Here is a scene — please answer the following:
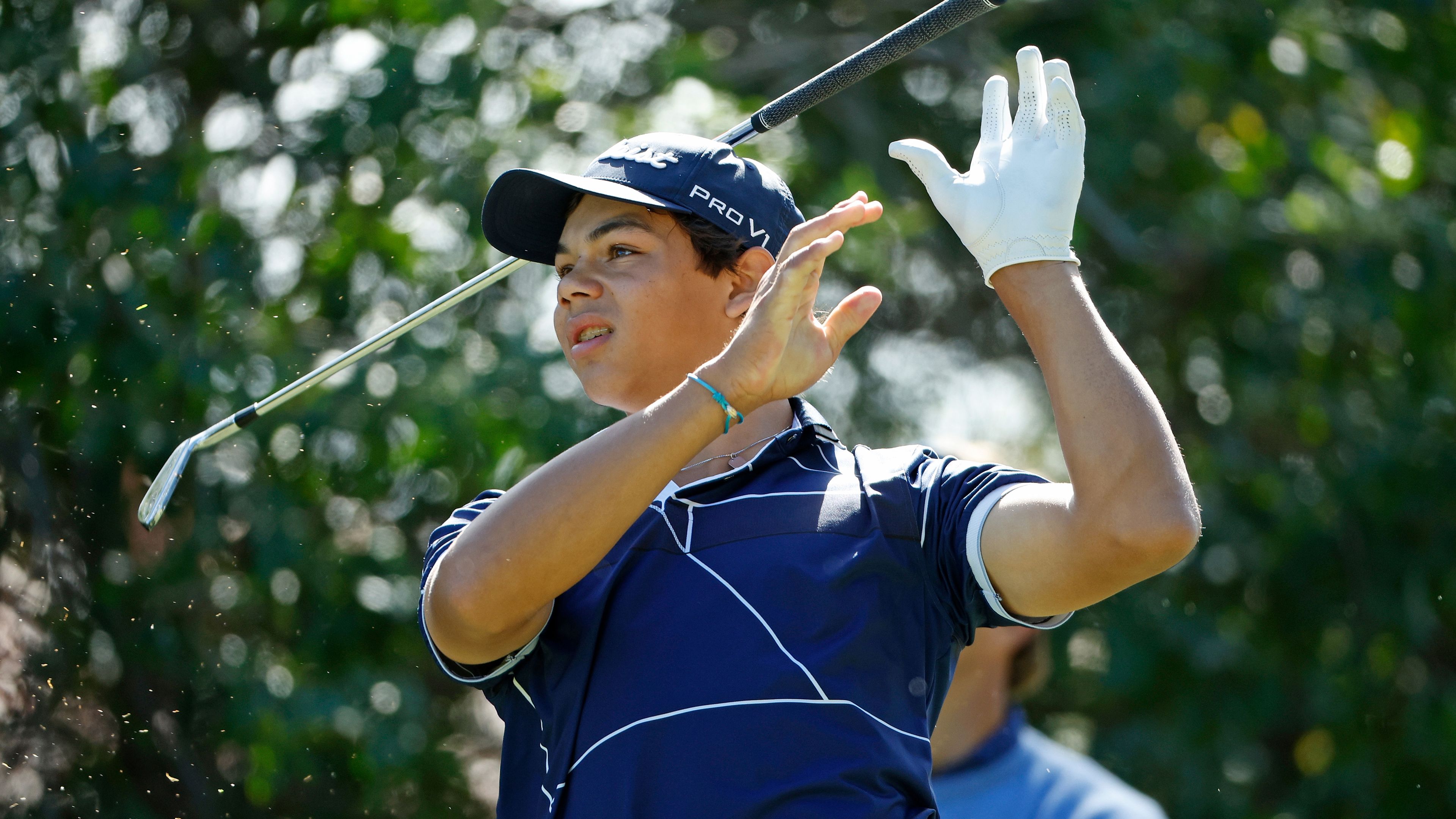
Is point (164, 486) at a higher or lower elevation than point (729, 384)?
lower

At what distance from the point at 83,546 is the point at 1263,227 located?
13.8ft

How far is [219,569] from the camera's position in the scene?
448 centimetres

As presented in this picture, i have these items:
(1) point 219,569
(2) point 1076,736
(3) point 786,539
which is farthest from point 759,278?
(2) point 1076,736

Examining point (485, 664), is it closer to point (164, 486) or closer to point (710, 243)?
point (710, 243)

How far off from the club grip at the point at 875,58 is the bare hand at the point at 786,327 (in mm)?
427

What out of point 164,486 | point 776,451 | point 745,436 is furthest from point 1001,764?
point 164,486

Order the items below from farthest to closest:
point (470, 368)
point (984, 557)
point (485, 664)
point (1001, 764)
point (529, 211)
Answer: point (470, 368)
point (1001, 764)
point (529, 211)
point (485, 664)
point (984, 557)

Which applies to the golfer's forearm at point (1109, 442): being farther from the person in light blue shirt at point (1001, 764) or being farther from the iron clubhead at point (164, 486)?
the iron clubhead at point (164, 486)

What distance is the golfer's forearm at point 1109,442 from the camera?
152 cm

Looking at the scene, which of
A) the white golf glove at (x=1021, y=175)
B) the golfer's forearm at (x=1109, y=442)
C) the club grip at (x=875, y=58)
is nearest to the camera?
the golfer's forearm at (x=1109, y=442)

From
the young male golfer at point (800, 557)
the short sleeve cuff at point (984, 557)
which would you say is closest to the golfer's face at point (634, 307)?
the young male golfer at point (800, 557)

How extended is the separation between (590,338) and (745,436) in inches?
10.7

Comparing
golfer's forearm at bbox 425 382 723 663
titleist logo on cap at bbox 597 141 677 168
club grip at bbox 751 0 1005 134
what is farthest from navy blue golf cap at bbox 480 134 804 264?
golfer's forearm at bbox 425 382 723 663

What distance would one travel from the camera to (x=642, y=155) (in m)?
2.06
